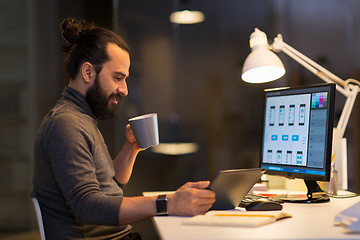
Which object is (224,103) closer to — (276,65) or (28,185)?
(28,185)

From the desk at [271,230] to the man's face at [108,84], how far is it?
0.51m

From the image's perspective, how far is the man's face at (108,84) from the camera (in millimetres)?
1599

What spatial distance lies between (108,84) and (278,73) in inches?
30.9

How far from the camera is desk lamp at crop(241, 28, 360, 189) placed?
1861 millimetres

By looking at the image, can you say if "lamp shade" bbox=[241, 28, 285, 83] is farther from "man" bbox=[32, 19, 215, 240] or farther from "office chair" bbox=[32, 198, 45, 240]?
"office chair" bbox=[32, 198, 45, 240]

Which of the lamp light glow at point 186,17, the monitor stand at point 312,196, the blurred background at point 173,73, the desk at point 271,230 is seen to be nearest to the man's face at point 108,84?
the desk at point 271,230

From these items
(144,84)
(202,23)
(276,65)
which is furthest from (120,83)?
(202,23)

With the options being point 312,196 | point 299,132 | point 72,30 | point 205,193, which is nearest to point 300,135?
point 299,132

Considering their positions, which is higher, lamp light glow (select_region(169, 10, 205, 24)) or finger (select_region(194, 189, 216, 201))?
lamp light glow (select_region(169, 10, 205, 24))

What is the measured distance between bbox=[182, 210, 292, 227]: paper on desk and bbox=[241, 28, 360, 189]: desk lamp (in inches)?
28.0

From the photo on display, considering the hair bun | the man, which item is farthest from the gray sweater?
the hair bun

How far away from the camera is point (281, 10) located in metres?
4.37

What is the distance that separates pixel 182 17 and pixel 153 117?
2.52m

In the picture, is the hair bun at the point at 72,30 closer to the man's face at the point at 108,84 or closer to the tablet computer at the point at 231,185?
A: the man's face at the point at 108,84
